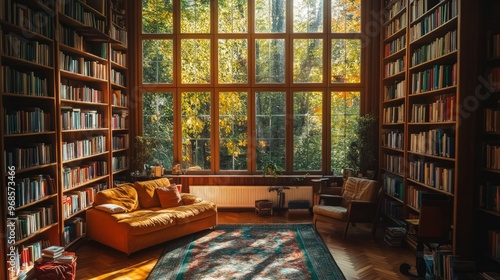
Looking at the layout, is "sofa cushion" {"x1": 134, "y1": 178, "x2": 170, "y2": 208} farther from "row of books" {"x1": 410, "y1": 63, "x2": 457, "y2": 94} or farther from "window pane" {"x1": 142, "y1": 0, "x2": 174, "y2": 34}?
"row of books" {"x1": 410, "y1": 63, "x2": 457, "y2": 94}

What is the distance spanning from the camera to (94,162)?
20.8 feet

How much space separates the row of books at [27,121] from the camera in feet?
13.7

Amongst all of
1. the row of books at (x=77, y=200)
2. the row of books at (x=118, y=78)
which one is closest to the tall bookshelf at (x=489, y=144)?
the row of books at (x=77, y=200)

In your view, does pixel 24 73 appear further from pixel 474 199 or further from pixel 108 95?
pixel 474 199

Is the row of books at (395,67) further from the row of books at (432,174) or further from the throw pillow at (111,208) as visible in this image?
the throw pillow at (111,208)

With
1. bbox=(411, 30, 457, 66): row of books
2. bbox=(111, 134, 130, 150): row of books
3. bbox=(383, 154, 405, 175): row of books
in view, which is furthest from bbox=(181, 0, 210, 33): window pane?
bbox=(383, 154, 405, 175): row of books

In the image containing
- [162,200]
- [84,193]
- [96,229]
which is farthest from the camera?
[162,200]

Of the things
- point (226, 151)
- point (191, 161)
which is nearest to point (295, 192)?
point (226, 151)

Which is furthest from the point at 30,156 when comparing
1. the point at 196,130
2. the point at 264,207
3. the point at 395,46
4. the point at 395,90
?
the point at 395,46

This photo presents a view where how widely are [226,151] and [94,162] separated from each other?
2.67 m

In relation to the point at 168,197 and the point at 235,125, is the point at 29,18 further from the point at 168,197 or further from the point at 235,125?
the point at 235,125

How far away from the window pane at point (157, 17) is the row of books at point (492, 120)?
6023mm

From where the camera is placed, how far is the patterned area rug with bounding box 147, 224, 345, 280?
4.58 metres

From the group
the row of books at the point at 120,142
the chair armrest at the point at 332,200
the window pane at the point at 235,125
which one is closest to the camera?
the chair armrest at the point at 332,200
